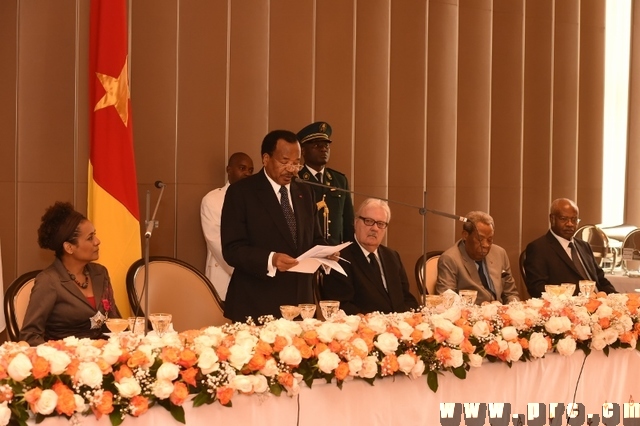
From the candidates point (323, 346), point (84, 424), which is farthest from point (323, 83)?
point (84, 424)

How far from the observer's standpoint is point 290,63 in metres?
6.06

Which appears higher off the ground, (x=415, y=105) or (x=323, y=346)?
(x=415, y=105)

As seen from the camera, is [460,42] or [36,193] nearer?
[36,193]

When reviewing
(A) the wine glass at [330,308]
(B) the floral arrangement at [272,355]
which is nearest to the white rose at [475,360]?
(B) the floral arrangement at [272,355]

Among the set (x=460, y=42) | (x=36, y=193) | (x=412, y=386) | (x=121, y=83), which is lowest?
(x=412, y=386)

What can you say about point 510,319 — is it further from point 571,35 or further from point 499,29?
point 571,35

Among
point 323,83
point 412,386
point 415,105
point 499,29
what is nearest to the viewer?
point 412,386

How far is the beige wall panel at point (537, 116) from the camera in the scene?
749cm

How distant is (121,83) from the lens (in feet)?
16.0

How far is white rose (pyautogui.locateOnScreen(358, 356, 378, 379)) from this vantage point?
9.46 ft

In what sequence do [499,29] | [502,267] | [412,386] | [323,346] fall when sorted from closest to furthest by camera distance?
1. [323,346]
2. [412,386]
3. [502,267]
4. [499,29]

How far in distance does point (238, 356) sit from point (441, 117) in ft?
15.0

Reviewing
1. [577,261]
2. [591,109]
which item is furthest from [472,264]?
[591,109]

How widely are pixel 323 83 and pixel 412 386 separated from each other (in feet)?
11.4
